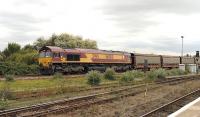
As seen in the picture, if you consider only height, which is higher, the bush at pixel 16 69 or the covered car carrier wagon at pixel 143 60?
the covered car carrier wagon at pixel 143 60

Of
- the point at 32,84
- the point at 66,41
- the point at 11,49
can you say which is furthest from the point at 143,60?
the point at 32,84

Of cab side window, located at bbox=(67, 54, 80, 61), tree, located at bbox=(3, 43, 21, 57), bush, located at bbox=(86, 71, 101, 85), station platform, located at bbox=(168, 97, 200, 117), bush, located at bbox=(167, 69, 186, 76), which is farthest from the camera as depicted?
tree, located at bbox=(3, 43, 21, 57)

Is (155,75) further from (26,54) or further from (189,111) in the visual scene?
(189,111)

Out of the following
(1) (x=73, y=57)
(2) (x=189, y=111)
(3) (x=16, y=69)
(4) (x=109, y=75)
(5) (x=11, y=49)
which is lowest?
(2) (x=189, y=111)

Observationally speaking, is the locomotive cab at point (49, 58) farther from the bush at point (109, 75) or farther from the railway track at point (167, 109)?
the railway track at point (167, 109)

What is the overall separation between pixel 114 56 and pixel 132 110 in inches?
1548

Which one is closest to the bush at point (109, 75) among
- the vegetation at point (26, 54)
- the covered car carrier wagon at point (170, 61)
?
the vegetation at point (26, 54)

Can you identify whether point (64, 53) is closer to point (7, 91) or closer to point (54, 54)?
point (54, 54)

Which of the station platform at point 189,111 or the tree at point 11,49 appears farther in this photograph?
the tree at point 11,49

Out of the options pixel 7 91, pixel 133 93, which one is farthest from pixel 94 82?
pixel 7 91

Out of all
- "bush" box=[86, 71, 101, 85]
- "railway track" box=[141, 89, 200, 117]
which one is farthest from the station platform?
"bush" box=[86, 71, 101, 85]

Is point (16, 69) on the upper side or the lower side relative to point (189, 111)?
upper

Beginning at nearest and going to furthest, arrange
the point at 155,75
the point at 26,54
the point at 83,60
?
the point at 155,75, the point at 83,60, the point at 26,54

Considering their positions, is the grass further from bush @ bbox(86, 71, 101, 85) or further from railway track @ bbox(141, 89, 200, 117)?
railway track @ bbox(141, 89, 200, 117)
